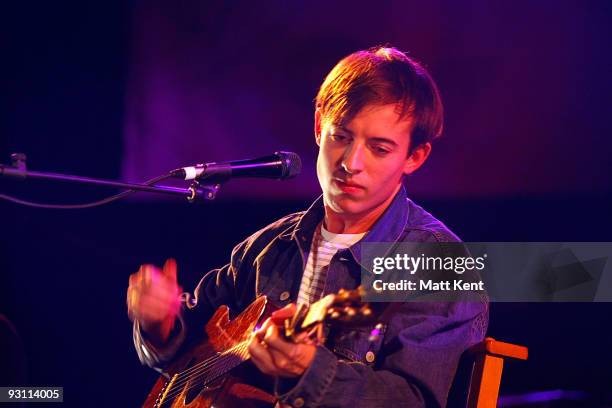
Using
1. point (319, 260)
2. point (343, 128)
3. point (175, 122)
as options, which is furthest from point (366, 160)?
point (175, 122)

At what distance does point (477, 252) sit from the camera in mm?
2758

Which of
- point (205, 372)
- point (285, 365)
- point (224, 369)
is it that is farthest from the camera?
point (205, 372)

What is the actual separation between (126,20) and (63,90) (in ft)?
1.49

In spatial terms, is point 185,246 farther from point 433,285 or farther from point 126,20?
point 433,285

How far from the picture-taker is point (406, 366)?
206 cm

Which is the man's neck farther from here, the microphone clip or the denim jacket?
the microphone clip

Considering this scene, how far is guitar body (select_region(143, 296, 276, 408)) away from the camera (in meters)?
2.19

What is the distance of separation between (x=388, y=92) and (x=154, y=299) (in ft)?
3.42

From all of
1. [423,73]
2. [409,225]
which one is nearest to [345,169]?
[409,225]

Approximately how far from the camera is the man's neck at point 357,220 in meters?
2.50

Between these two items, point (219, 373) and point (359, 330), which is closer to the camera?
point (359, 330)

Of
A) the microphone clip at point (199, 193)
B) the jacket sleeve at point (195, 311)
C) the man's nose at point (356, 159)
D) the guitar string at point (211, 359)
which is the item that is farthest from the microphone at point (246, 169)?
the jacket sleeve at point (195, 311)

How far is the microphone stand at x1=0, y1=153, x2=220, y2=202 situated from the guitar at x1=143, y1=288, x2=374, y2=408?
1.26 feet

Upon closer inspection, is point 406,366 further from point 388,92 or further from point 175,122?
point 175,122
